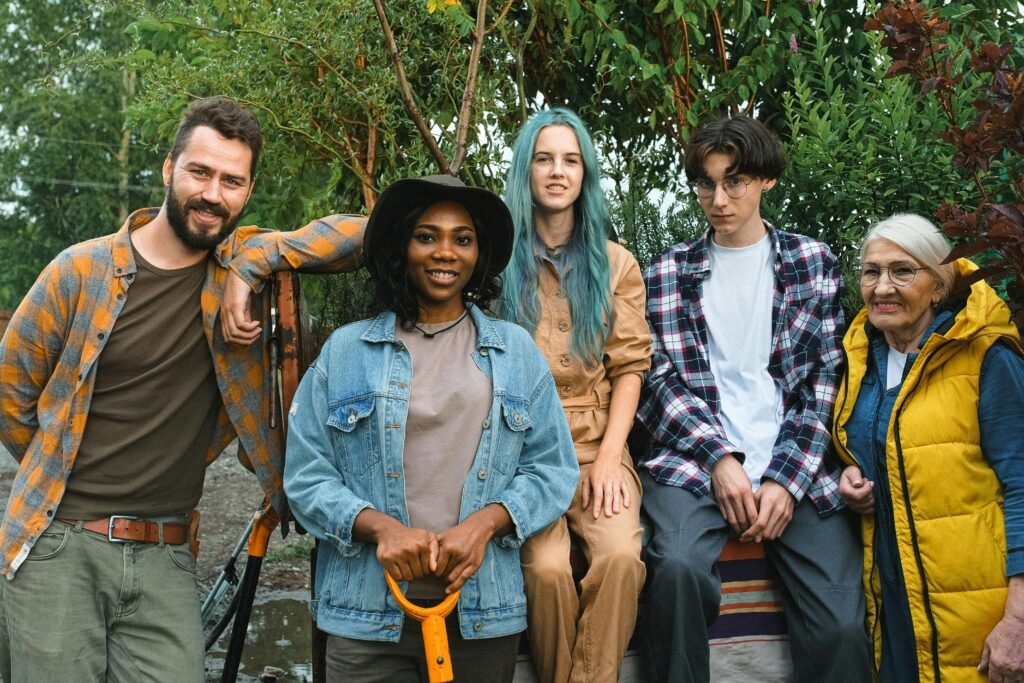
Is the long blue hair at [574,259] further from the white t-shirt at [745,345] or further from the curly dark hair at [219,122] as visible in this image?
the curly dark hair at [219,122]

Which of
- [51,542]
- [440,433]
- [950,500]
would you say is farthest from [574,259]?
[51,542]

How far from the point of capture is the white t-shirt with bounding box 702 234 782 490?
3.59 m

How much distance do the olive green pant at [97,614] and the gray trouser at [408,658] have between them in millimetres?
534

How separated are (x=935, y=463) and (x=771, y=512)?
1.75 feet

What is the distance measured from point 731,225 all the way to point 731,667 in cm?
155

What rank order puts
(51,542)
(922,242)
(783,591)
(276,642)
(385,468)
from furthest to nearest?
(276,642), (783,591), (922,242), (51,542), (385,468)

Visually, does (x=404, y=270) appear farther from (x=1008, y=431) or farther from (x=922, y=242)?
(x=1008, y=431)

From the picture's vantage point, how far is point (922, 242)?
3359 mm

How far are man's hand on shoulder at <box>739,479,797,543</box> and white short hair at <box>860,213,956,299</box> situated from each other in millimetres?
839

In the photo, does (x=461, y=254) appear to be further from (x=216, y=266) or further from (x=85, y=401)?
(x=85, y=401)

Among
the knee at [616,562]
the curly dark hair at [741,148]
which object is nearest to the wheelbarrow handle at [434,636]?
the knee at [616,562]

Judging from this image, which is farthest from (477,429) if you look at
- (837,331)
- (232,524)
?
(232,524)

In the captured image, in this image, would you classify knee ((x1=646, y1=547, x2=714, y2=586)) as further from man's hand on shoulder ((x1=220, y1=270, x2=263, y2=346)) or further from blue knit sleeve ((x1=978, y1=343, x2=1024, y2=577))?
man's hand on shoulder ((x1=220, y1=270, x2=263, y2=346))

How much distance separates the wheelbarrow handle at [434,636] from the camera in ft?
8.73
